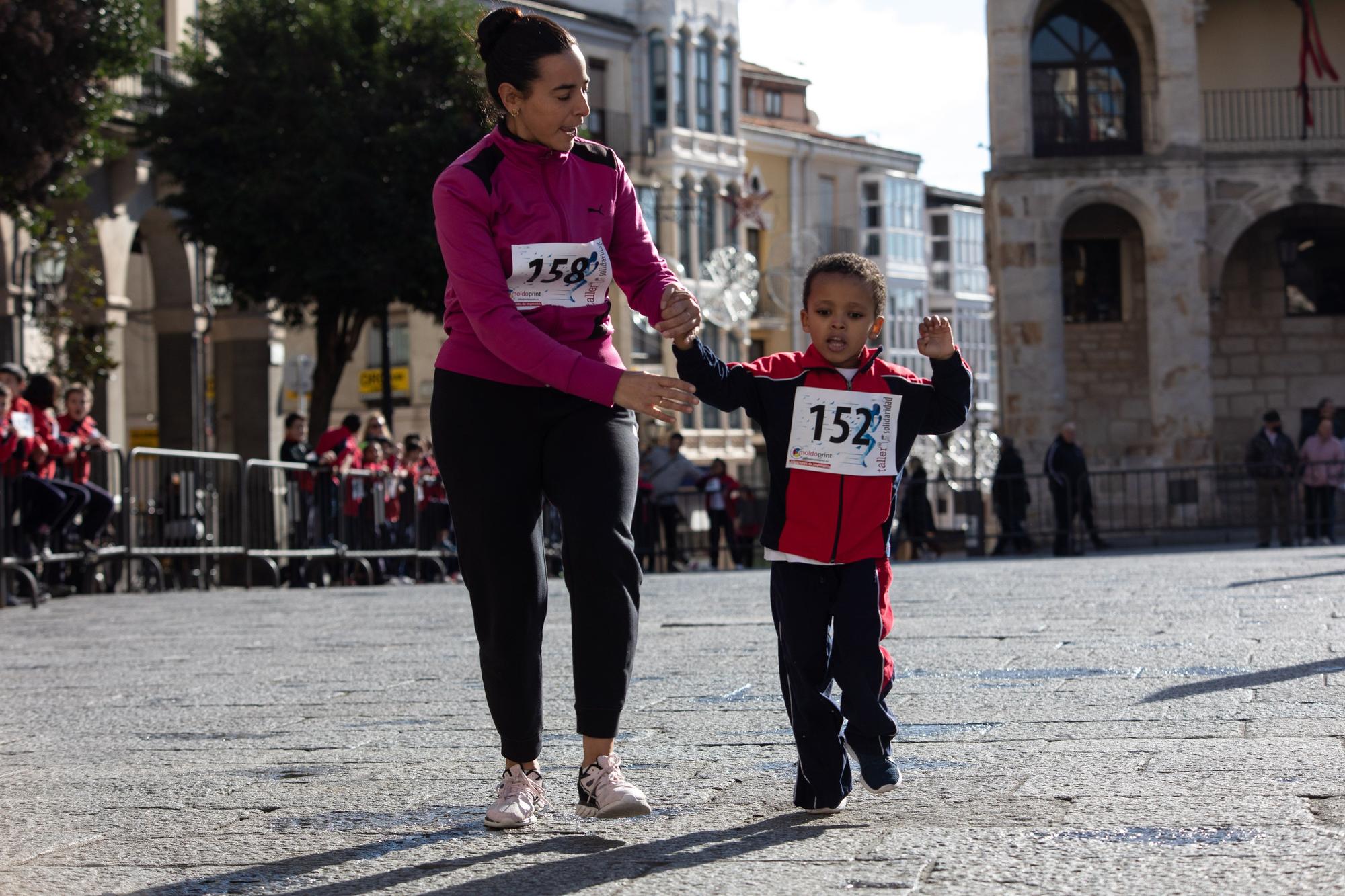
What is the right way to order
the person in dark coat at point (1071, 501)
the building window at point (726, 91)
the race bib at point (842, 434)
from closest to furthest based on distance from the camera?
the race bib at point (842, 434)
the person in dark coat at point (1071, 501)
the building window at point (726, 91)

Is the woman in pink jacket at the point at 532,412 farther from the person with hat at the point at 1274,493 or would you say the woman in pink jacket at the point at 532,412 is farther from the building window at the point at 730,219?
the building window at the point at 730,219

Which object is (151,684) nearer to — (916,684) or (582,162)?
(916,684)

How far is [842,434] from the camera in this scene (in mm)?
4848

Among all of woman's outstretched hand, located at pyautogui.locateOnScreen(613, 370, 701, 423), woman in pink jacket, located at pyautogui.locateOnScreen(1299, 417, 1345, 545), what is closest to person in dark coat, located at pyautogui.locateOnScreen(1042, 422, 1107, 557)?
woman in pink jacket, located at pyautogui.locateOnScreen(1299, 417, 1345, 545)

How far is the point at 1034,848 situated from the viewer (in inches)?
159

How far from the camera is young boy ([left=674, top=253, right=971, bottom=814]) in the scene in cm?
471

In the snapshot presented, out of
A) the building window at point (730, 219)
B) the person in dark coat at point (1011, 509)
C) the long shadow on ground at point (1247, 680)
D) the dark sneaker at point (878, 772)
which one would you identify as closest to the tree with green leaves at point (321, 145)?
the person in dark coat at point (1011, 509)

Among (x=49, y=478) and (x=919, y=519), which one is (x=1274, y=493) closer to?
(x=919, y=519)

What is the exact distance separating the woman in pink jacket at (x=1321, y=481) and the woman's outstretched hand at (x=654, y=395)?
70.3 feet

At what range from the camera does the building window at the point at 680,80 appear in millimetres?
54188

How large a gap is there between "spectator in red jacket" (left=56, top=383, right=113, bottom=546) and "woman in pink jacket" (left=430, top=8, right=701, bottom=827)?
1196 cm

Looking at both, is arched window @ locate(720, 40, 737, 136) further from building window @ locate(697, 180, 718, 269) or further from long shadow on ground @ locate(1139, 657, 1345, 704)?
long shadow on ground @ locate(1139, 657, 1345, 704)

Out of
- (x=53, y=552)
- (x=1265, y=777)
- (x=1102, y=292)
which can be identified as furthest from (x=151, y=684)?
(x=1102, y=292)

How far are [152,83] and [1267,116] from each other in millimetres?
18207
